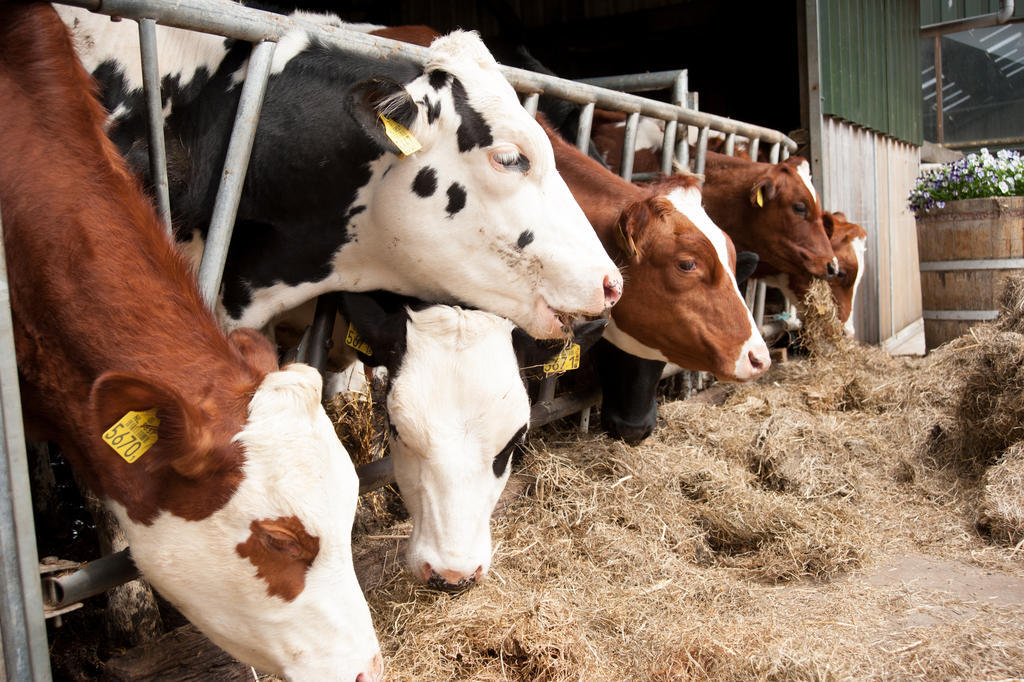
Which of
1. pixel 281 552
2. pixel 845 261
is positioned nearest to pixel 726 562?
pixel 281 552

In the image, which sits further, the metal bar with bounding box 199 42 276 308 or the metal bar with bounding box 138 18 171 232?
the metal bar with bounding box 199 42 276 308

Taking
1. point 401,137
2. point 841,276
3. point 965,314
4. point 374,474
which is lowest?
point 965,314

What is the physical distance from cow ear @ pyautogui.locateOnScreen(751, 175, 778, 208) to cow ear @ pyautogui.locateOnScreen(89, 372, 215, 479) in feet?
15.2

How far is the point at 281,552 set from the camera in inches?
74.6

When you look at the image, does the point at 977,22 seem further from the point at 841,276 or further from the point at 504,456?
the point at 504,456

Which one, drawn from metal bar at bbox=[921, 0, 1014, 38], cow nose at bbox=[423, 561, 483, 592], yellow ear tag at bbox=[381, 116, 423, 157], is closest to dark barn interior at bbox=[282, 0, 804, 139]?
metal bar at bbox=[921, 0, 1014, 38]

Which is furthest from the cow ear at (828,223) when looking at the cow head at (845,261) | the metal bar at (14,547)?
the metal bar at (14,547)

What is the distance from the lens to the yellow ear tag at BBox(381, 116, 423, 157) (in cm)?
259

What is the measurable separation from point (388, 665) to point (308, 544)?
731 mm

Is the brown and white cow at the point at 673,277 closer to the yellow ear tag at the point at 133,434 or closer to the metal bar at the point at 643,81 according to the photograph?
the metal bar at the point at 643,81

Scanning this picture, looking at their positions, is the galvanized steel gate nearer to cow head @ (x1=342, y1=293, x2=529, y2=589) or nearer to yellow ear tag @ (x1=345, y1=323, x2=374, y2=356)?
yellow ear tag @ (x1=345, y1=323, x2=374, y2=356)

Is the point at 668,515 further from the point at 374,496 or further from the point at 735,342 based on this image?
the point at 374,496

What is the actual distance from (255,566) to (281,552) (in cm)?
6

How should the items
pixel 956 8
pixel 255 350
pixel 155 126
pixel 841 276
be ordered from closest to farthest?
pixel 255 350
pixel 155 126
pixel 841 276
pixel 956 8
